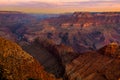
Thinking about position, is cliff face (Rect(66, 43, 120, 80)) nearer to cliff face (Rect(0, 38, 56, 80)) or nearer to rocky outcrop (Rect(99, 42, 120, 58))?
rocky outcrop (Rect(99, 42, 120, 58))

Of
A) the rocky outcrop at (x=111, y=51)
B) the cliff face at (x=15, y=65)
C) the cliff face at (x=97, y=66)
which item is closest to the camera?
the cliff face at (x=15, y=65)

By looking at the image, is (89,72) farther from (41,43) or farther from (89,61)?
(41,43)

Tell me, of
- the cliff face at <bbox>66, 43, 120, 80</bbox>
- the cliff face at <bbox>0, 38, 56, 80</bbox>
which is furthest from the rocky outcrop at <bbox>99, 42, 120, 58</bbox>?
the cliff face at <bbox>0, 38, 56, 80</bbox>

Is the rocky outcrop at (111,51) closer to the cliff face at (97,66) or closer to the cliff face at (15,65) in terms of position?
the cliff face at (97,66)

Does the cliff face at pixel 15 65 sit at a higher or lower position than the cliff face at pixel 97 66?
higher

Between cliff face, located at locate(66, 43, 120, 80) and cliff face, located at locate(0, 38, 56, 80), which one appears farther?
cliff face, located at locate(66, 43, 120, 80)

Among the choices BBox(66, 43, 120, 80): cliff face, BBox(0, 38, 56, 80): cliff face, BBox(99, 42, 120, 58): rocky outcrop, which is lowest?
BBox(66, 43, 120, 80): cliff face

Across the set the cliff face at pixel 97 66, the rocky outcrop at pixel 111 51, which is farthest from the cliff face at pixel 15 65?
the rocky outcrop at pixel 111 51
